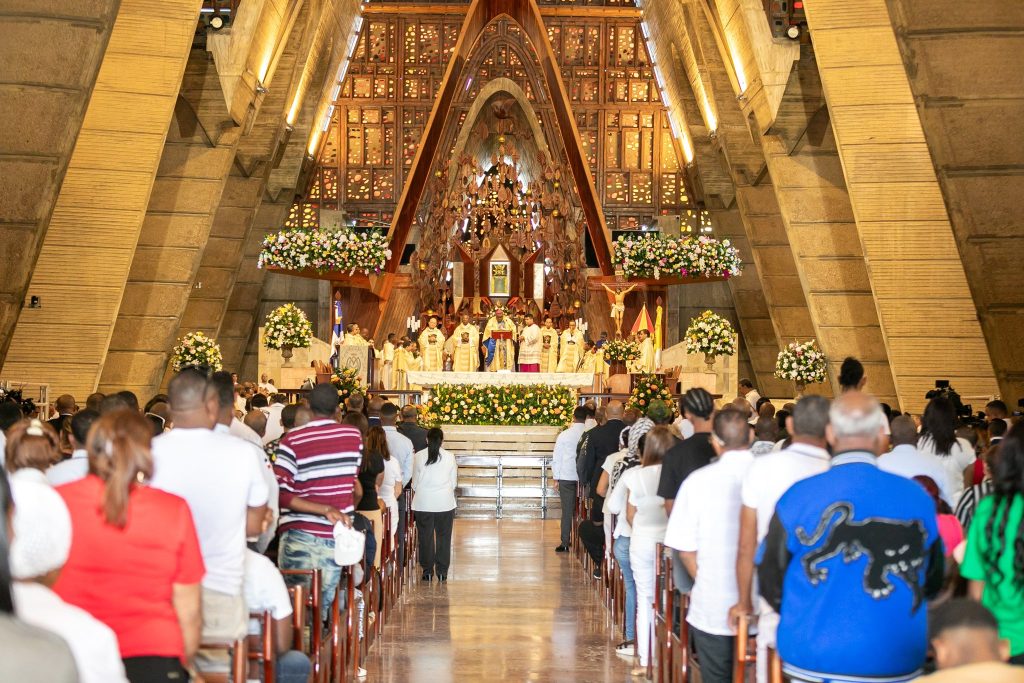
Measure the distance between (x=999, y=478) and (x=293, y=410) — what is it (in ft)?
18.7

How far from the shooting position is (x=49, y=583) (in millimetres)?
3570

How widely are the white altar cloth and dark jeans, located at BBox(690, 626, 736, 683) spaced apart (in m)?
13.6

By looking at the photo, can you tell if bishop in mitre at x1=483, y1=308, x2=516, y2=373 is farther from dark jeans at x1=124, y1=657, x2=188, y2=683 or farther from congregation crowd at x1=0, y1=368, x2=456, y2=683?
dark jeans at x1=124, y1=657, x2=188, y2=683

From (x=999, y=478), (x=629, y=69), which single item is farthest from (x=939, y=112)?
(x=629, y=69)

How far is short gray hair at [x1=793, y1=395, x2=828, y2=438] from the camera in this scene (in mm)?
5047

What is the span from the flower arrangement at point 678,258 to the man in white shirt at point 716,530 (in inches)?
698

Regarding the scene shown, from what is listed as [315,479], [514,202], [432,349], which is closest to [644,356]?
[432,349]

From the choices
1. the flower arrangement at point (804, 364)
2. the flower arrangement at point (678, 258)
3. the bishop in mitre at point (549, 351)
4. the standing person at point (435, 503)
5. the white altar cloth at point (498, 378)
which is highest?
the flower arrangement at point (678, 258)

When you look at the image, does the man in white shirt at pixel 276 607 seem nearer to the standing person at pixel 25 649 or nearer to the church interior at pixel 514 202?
the church interior at pixel 514 202

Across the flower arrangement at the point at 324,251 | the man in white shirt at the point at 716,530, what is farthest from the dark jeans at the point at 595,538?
the flower arrangement at the point at 324,251

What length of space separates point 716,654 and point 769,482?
111 cm

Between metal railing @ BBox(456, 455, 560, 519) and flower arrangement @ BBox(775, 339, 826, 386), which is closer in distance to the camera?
metal railing @ BBox(456, 455, 560, 519)

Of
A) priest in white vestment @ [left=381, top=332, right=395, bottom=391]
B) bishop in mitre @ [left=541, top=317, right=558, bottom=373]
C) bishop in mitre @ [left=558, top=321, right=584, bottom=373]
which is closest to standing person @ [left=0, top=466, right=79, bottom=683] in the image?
priest in white vestment @ [left=381, top=332, right=395, bottom=391]

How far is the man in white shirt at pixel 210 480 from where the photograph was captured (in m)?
4.94
